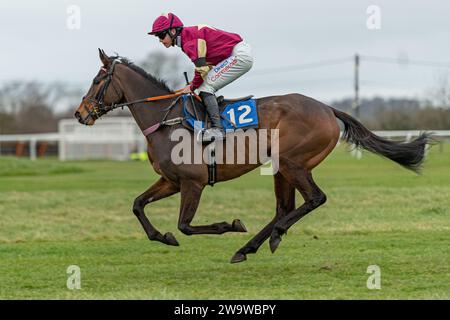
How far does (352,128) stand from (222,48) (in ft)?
5.97

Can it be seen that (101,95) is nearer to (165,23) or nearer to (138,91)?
(138,91)

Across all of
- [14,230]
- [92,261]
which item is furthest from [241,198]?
[92,261]

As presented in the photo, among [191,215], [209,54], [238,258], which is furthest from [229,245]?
[209,54]

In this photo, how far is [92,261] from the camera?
32.3 ft

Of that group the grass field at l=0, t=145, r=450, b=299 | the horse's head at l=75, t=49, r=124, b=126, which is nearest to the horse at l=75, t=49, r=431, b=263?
the horse's head at l=75, t=49, r=124, b=126

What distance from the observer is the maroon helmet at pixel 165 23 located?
8.53 metres

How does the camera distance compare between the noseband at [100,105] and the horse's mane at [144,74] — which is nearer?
the noseband at [100,105]

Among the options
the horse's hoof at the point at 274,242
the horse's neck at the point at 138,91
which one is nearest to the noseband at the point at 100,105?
the horse's neck at the point at 138,91

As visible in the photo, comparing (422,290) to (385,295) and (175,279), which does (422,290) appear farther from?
(175,279)

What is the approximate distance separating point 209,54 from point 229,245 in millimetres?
3611

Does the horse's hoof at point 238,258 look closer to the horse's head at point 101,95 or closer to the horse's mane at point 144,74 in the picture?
the horse's mane at point 144,74

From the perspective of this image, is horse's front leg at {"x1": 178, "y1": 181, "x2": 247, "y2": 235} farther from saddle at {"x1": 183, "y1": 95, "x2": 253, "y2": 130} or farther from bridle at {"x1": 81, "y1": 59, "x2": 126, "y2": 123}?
→ bridle at {"x1": 81, "y1": 59, "x2": 126, "y2": 123}

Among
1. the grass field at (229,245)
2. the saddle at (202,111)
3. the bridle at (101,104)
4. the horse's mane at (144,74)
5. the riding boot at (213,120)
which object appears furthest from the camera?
the horse's mane at (144,74)

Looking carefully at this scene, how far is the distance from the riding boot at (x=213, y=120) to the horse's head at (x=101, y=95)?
1.11 m
